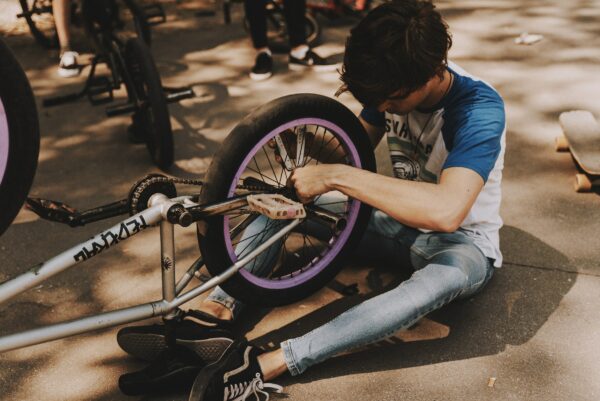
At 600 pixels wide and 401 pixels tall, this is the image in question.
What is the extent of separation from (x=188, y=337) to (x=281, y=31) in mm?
3425

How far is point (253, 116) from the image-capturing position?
201 cm

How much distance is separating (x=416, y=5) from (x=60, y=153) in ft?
7.53

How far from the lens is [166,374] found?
2.00 metres

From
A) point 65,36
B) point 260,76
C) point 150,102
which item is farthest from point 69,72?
point 150,102

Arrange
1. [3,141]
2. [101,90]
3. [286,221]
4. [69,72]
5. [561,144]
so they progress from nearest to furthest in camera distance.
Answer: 1. [3,141]
2. [286,221]
3. [561,144]
4. [101,90]
5. [69,72]

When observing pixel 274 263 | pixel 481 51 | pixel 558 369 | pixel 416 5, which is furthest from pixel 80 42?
pixel 558 369

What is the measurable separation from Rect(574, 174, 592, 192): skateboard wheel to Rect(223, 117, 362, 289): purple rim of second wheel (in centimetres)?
113

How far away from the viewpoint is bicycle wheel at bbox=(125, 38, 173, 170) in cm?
308

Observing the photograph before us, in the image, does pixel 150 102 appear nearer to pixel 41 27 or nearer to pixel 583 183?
pixel 583 183

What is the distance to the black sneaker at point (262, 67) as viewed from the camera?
14.0ft

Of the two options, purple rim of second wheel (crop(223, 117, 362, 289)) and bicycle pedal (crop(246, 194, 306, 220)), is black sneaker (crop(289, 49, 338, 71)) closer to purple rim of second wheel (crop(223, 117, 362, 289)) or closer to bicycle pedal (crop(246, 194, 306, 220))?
purple rim of second wheel (crop(223, 117, 362, 289))

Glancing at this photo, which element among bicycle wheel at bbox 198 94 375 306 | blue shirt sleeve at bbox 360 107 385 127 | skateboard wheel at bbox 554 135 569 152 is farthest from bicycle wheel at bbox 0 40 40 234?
skateboard wheel at bbox 554 135 569 152

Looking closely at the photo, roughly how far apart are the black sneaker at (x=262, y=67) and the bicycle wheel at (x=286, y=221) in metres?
1.85

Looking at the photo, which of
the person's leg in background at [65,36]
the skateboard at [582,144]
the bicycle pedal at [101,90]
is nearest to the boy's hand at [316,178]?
the skateboard at [582,144]
